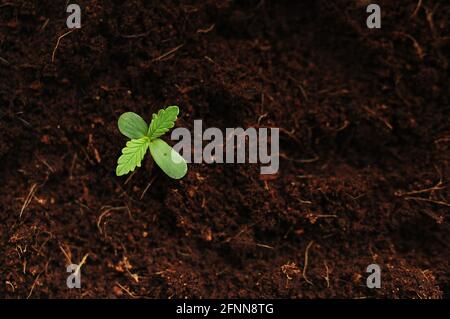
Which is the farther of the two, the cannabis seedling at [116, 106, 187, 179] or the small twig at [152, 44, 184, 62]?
the small twig at [152, 44, 184, 62]

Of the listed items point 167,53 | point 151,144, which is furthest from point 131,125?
point 167,53

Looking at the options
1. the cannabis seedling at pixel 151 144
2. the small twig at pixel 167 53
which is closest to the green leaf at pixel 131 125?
the cannabis seedling at pixel 151 144

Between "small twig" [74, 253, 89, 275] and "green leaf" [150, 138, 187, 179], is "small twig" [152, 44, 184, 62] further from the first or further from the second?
"small twig" [74, 253, 89, 275]

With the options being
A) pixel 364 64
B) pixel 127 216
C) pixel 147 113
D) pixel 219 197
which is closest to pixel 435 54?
pixel 364 64

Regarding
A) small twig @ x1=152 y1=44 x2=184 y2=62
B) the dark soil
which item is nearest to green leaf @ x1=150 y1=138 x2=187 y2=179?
the dark soil
